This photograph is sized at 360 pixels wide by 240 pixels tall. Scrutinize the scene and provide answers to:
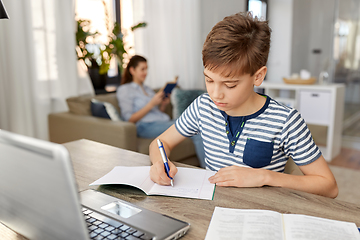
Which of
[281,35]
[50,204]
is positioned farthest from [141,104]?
[281,35]

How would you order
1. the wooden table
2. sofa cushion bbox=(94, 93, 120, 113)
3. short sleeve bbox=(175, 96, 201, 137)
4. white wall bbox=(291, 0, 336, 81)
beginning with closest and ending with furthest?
the wooden table, short sleeve bbox=(175, 96, 201, 137), sofa cushion bbox=(94, 93, 120, 113), white wall bbox=(291, 0, 336, 81)

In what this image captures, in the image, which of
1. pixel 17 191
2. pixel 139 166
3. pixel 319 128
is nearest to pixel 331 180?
pixel 139 166

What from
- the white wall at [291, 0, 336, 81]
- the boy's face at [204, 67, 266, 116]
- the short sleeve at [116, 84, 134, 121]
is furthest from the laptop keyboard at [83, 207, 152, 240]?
the white wall at [291, 0, 336, 81]

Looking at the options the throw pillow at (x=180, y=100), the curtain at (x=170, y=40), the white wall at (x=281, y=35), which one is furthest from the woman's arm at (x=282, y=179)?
the white wall at (x=281, y=35)

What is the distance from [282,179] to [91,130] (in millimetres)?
1733

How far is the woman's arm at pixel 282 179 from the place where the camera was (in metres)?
0.90

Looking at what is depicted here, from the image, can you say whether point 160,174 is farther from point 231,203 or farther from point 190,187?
point 231,203

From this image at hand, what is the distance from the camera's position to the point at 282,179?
3.04ft

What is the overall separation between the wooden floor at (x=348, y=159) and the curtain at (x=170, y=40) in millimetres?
1829

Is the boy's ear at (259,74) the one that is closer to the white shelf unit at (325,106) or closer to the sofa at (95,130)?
the sofa at (95,130)

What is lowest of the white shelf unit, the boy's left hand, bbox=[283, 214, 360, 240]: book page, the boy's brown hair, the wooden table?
the white shelf unit

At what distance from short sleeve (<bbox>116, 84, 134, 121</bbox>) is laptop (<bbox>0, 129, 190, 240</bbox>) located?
6.87 ft

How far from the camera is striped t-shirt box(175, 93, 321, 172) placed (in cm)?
100

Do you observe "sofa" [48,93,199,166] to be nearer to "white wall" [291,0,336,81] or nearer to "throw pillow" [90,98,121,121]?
"throw pillow" [90,98,121,121]
